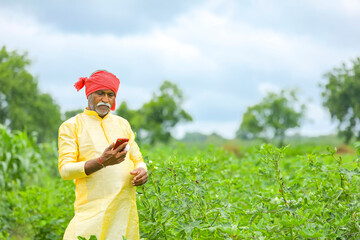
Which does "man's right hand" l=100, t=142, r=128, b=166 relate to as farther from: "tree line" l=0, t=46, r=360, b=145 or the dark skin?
"tree line" l=0, t=46, r=360, b=145

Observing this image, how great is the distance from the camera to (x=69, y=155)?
8.95 ft

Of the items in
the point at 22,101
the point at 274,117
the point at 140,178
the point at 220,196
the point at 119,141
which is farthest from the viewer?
the point at 274,117

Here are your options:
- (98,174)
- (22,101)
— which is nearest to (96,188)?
(98,174)

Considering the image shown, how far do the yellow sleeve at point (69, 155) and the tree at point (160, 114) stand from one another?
29727mm

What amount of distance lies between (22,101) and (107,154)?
28180mm

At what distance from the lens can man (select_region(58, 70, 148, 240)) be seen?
269 cm

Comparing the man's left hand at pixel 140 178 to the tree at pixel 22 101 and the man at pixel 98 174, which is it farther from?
the tree at pixel 22 101

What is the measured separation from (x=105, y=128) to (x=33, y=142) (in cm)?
713

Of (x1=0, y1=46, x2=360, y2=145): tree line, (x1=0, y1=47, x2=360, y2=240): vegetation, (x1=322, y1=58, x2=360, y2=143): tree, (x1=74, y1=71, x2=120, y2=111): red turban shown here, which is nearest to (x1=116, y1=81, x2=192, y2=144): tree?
(x1=0, y1=46, x2=360, y2=145): tree line

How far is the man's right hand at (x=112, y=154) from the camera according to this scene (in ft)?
8.28

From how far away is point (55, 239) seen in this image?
487cm

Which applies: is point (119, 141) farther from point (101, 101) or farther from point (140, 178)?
point (101, 101)

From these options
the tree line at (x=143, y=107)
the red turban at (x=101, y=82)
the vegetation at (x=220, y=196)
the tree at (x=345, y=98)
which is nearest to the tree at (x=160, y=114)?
the tree line at (x=143, y=107)

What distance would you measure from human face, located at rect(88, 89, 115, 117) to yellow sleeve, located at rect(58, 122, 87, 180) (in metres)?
0.19
